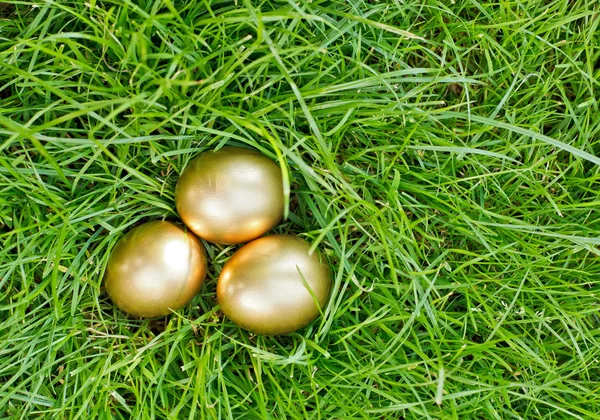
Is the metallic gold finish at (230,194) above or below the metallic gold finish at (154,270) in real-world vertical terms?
above

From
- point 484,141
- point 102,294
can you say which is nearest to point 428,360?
point 484,141

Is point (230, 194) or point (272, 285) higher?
point (230, 194)

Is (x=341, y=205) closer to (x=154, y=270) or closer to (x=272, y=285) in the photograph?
(x=272, y=285)

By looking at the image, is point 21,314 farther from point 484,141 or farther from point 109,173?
point 484,141

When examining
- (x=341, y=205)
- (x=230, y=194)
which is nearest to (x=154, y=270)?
(x=230, y=194)
